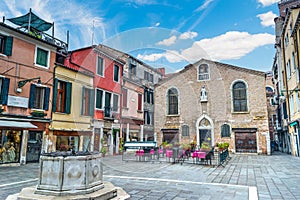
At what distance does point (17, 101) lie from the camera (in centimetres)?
1007

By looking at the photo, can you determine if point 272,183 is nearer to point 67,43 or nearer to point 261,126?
point 261,126

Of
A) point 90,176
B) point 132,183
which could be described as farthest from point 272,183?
point 90,176

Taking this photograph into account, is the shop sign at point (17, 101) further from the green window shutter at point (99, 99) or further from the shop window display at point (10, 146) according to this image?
the green window shutter at point (99, 99)

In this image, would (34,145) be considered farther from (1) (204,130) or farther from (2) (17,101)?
(1) (204,130)

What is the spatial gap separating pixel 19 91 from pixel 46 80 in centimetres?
166

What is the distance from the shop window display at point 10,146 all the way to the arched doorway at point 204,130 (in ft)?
43.0

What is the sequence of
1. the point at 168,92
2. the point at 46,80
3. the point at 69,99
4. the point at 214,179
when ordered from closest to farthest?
the point at 214,179
the point at 46,80
the point at 69,99
the point at 168,92

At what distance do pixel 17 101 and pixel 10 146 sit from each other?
2022 mm

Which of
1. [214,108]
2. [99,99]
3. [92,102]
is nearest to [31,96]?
[92,102]

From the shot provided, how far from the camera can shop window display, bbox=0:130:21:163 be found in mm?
9727

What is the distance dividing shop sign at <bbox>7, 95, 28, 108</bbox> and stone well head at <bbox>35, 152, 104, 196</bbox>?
22.3 ft

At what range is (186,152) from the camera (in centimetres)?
1178

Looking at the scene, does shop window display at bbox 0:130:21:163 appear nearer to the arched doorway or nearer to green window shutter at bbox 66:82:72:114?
green window shutter at bbox 66:82:72:114

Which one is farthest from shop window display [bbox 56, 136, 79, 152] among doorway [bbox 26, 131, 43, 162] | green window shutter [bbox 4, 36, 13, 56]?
green window shutter [bbox 4, 36, 13, 56]
